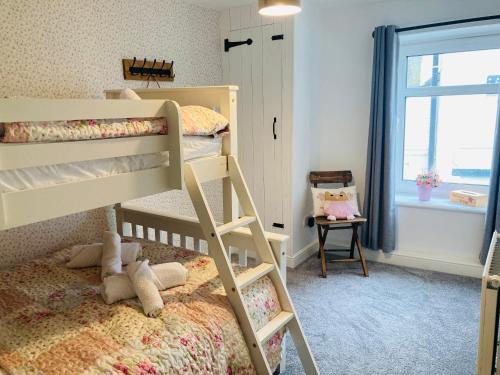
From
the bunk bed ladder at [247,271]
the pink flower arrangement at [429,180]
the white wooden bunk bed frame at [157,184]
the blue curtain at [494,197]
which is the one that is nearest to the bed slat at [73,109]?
the white wooden bunk bed frame at [157,184]

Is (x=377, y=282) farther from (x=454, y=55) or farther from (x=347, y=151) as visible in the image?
(x=454, y=55)

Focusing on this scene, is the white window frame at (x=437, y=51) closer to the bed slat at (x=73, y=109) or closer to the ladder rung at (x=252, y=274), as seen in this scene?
the ladder rung at (x=252, y=274)

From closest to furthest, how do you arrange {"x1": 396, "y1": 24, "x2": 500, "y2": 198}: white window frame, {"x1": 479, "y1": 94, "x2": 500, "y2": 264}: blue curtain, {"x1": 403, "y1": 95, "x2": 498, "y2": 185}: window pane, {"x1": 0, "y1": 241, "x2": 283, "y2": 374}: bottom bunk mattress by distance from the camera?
1. {"x1": 0, "y1": 241, "x2": 283, "y2": 374}: bottom bunk mattress
2. {"x1": 479, "y1": 94, "x2": 500, "y2": 264}: blue curtain
3. {"x1": 396, "y1": 24, "x2": 500, "y2": 198}: white window frame
4. {"x1": 403, "y1": 95, "x2": 498, "y2": 185}: window pane

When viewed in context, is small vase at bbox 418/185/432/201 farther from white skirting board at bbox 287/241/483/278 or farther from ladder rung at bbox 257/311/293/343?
ladder rung at bbox 257/311/293/343

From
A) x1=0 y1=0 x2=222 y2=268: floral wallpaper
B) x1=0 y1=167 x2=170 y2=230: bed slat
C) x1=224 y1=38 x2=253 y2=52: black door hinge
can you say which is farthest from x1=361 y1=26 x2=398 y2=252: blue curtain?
x1=0 y1=167 x2=170 y2=230: bed slat

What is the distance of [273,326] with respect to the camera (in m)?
1.81

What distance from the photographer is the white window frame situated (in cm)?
317

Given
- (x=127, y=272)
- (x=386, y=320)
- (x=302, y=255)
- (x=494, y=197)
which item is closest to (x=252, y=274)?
(x=127, y=272)

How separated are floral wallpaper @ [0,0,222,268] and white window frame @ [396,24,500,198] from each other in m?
1.87

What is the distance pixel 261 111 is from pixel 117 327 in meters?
2.43

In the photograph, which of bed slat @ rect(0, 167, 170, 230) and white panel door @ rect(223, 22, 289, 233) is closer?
bed slat @ rect(0, 167, 170, 230)

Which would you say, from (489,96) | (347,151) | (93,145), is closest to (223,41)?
(347,151)

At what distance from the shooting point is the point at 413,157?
365 centimetres

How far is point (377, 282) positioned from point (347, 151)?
3.96ft
